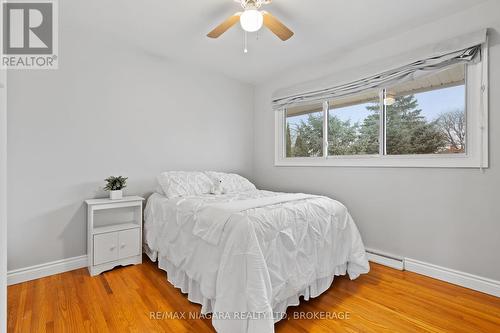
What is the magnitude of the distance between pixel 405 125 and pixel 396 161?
1.31 ft

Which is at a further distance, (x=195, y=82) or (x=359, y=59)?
(x=195, y=82)

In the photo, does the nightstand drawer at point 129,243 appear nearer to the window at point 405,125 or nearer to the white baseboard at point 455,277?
the window at point 405,125

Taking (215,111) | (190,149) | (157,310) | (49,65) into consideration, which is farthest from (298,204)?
(49,65)

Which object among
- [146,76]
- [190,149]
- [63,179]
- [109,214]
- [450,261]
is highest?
[146,76]

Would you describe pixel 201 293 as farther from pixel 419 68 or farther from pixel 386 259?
pixel 419 68

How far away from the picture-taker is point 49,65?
233 centimetres

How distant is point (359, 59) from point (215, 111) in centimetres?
201

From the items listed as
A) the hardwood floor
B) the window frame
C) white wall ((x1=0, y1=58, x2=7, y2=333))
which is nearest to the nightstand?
the hardwood floor

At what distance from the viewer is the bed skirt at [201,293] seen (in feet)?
5.52

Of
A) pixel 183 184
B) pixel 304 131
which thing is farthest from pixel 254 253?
pixel 304 131

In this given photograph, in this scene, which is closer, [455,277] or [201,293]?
[201,293]

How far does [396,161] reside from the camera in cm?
253

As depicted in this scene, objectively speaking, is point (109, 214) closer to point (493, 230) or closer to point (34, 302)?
point (34, 302)

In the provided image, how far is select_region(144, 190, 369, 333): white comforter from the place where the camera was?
1.45 meters
